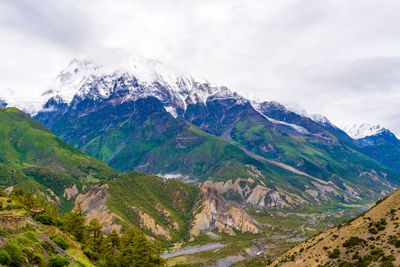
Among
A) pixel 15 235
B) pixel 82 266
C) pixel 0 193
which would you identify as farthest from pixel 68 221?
pixel 15 235

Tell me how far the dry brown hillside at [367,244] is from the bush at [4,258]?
218 ft

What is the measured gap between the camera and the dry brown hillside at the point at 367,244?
66.6m

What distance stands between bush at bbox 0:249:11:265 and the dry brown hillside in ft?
218

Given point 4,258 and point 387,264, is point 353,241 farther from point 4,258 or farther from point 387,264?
point 4,258

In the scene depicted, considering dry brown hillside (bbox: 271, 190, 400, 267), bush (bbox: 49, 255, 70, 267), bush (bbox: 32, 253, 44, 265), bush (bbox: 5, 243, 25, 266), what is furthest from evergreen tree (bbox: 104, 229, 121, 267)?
dry brown hillside (bbox: 271, 190, 400, 267)

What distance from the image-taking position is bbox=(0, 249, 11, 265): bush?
1339 inches

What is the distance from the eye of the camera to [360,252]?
7338 centimetres

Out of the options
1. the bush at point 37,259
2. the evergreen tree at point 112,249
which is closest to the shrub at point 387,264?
the evergreen tree at point 112,249

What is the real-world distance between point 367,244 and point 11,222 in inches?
2983

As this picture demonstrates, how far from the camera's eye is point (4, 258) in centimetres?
3422

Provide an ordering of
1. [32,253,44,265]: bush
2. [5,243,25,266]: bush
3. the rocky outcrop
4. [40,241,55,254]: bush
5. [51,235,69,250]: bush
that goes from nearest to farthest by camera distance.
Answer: [5,243,25,266]: bush < [32,253,44,265]: bush < the rocky outcrop < [40,241,55,254]: bush < [51,235,69,250]: bush

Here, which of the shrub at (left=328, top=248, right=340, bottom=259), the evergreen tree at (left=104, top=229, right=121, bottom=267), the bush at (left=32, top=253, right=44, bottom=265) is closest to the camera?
the bush at (left=32, top=253, right=44, bottom=265)

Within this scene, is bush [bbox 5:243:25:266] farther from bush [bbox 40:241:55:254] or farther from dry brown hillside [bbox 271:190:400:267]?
dry brown hillside [bbox 271:190:400:267]

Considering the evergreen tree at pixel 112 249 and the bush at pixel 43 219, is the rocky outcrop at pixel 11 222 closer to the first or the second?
the bush at pixel 43 219
